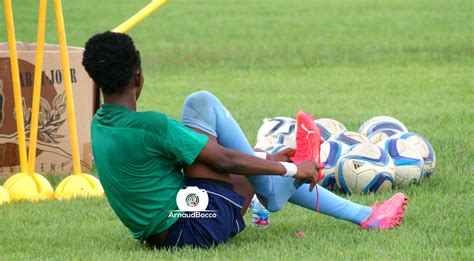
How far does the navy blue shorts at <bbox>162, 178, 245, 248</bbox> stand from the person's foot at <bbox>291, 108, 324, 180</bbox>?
356mm

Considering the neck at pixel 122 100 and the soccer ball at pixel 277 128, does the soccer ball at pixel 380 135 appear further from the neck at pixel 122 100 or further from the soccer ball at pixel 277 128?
the neck at pixel 122 100

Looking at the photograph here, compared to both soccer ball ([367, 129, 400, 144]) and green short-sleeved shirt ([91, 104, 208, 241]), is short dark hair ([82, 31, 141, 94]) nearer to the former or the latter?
green short-sleeved shirt ([91, 104, 208, 241])

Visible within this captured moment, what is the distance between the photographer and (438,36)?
14828 mm

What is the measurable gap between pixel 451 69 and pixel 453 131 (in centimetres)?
386

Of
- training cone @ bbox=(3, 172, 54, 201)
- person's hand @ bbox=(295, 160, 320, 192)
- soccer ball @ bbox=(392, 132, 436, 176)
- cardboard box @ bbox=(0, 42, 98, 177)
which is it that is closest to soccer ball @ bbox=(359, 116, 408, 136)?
soccer ball @ bbox=(392, 132, 436, 176)

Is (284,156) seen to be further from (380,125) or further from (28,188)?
(380,125)

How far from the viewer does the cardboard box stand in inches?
278

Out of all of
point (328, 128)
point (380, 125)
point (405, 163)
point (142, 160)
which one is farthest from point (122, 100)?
point (380, 125)

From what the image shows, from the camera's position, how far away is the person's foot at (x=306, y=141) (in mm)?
4852

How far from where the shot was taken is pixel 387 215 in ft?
17.2

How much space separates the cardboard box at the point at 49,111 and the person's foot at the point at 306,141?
2756 millimetres

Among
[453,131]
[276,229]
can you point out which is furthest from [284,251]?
[453,131]

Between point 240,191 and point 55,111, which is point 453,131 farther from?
point 240,191

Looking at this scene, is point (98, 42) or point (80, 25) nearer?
point (98, 42)
